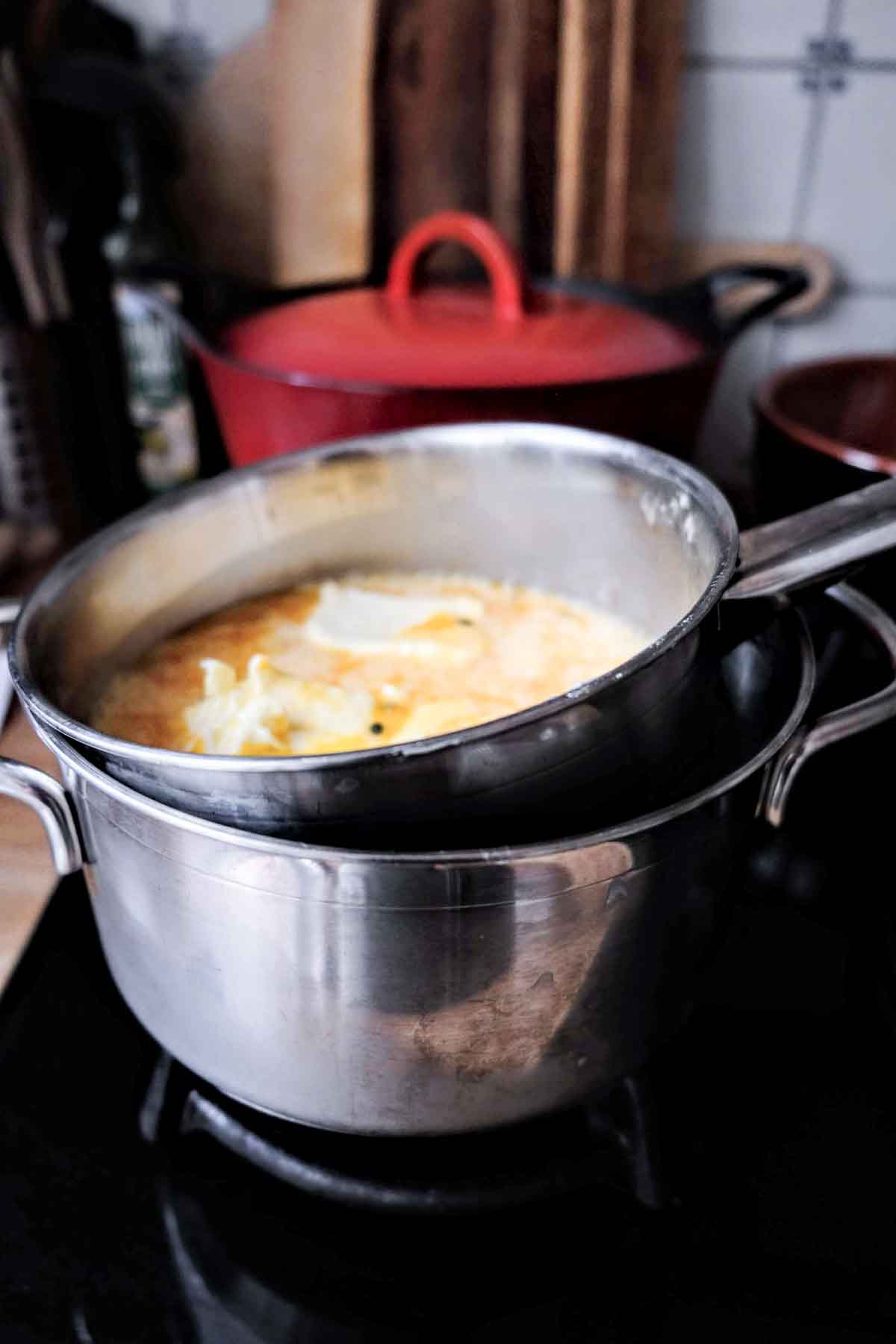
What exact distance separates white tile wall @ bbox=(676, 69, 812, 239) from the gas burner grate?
0.91 meters

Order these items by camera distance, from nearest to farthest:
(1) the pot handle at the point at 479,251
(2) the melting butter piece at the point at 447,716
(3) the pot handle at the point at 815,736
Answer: (3) the pot handle at the point at 815,736
(2) the melting butter piece at the point at 447,716
(1) the pot handle at the point at 479,251

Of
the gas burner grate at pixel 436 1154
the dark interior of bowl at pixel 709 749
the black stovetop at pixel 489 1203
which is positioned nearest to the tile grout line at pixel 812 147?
the dark interior of bowl at pixel 709 749

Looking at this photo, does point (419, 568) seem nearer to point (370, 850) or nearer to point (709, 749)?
point (709, 749)

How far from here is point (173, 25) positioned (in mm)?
1139

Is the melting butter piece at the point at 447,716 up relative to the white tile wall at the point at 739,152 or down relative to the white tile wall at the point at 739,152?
down

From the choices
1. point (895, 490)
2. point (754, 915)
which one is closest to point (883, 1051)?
point (754, 915)

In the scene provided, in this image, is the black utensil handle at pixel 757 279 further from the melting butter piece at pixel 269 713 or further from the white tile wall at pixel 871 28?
the melting butter piece at pixel 269 713

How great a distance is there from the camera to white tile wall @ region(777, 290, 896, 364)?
3.91 feet

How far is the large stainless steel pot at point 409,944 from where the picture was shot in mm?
454

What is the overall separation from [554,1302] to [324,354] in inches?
26.6

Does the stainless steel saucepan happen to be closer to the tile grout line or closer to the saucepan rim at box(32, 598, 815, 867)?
the saucepan rim at box(32, 598, 815, 867)

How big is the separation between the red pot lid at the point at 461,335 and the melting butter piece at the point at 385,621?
159 mm

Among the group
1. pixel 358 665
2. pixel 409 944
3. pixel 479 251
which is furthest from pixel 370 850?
pixel 479 251

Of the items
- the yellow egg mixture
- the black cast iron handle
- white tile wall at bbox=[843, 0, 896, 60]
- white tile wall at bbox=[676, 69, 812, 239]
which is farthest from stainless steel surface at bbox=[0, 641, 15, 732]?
white tile wall at bbox=[843, 0, 896, 60]
